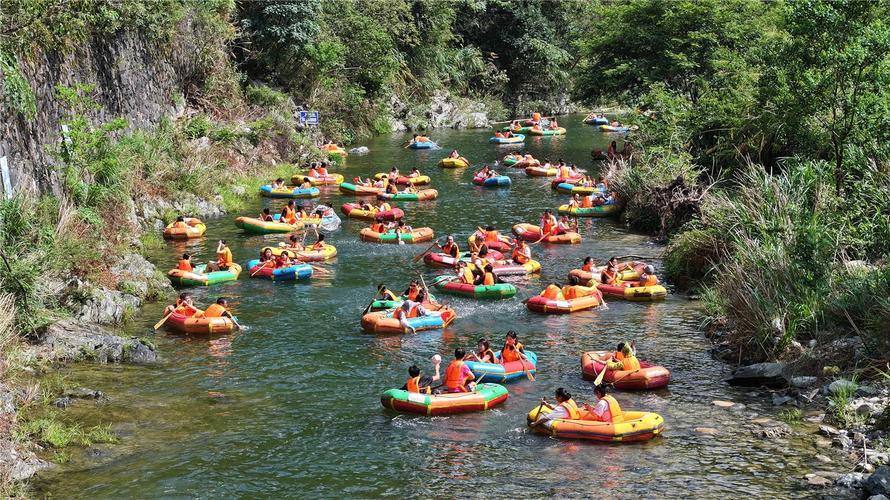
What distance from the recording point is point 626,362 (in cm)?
1644

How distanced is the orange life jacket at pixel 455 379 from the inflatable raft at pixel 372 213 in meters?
14.9

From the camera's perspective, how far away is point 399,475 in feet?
43.0

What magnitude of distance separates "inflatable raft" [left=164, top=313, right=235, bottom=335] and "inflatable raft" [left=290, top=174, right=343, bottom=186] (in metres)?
17.0

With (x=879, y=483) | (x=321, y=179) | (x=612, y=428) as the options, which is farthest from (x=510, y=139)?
(x=879, y=483)

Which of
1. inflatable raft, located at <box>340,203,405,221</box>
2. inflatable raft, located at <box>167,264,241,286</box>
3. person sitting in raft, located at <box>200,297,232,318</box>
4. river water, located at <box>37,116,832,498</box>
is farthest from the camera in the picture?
inflatable raft, located at <box>340,203,405,221</box>

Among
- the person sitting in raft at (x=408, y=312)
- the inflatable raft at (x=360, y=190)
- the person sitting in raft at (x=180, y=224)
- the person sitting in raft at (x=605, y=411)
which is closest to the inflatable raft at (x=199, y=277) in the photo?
the person sitting in raft at (x=180, y=224)

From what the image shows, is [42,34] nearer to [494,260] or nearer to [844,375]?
[494,260]

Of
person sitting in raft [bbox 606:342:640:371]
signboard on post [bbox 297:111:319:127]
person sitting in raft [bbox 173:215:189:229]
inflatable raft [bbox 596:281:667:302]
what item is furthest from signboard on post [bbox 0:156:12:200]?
signboard on post [bbox 297:111:319:127]

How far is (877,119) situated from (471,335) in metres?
10.2

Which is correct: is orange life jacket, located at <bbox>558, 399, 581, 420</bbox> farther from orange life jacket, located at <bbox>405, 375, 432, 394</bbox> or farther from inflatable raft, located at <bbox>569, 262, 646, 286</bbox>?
inflatable raft, located at <bbox>569, 262, 646, 286</bbox>

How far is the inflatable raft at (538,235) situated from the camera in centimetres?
2742

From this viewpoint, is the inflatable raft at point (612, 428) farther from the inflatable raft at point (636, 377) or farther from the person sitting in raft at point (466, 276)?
the person sitting in raft at point (466, 276)

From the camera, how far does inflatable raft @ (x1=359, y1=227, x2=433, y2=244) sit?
1070 inches

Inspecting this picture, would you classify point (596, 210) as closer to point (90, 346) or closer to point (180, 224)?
point (180, 224)
